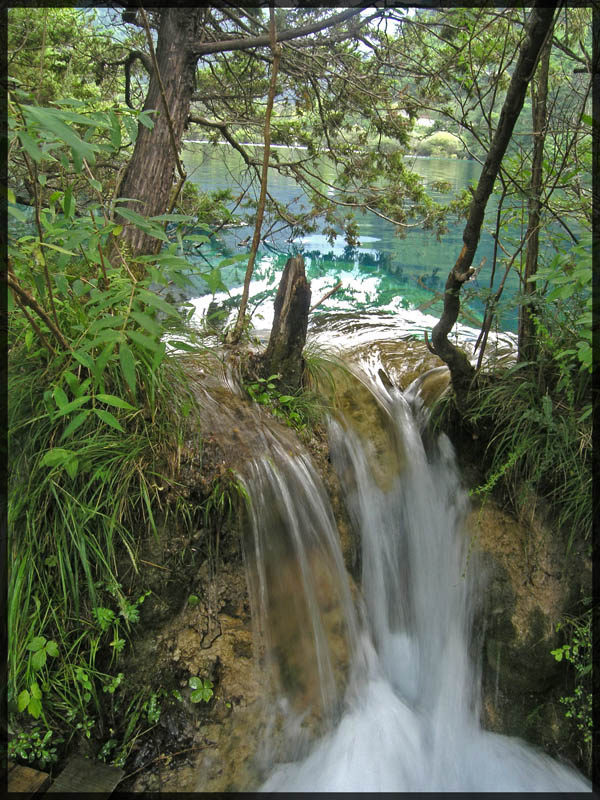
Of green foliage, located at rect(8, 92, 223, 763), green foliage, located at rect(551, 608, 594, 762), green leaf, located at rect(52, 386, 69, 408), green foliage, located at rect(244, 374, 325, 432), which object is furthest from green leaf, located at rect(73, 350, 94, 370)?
green foliage, located at rect(551, 608, 594, 762)

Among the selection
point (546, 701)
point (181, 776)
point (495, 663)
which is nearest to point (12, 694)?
point (181, 776)

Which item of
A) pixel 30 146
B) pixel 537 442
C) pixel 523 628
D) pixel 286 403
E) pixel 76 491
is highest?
pixel 30 146

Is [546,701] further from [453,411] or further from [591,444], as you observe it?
[453,411]

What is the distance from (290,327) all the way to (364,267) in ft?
20.1

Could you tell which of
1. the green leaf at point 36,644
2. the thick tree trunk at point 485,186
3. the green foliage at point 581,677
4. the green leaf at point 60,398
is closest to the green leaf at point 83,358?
the green leaf at point 60,398

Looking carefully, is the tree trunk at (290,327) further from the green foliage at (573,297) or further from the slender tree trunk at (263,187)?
the green foliage at (573,297)

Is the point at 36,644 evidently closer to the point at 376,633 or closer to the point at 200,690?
the point at 200,690

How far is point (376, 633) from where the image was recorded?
3195 millimetres

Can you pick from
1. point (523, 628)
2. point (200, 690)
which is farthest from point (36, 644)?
point (523, 628)

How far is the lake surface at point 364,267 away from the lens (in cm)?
651

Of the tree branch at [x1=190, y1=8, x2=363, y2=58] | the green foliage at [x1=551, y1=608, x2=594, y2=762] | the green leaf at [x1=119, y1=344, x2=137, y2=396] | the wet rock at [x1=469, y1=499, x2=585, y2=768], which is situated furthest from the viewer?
the tree branch at [x1=190, y1=8, x2=363, y2=58]

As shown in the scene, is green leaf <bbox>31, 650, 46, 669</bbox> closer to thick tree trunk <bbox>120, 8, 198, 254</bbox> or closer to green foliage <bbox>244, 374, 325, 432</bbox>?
green foliage <bbox>244, 374, 325, 432</bbox>

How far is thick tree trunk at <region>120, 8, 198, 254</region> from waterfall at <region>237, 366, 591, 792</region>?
7.47 ft

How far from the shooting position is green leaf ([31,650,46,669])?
2.06 meters
